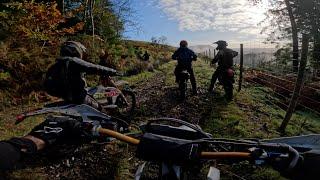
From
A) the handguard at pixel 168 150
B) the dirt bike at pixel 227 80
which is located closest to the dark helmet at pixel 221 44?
the dirt bike at pixel 227 80

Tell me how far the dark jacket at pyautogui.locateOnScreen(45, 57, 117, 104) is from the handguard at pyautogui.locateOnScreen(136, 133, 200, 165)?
4286 mm

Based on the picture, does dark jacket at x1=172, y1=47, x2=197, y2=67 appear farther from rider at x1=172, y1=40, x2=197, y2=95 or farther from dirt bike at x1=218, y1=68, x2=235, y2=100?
dirt bike at x1=218, y1=68, x2=235, y2=100


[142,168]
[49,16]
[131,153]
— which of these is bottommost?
[131,153]

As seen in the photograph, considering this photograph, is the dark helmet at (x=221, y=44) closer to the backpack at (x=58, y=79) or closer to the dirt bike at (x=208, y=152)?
the backpack at (x=58, y=79)

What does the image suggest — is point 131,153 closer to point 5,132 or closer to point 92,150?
point 92,150

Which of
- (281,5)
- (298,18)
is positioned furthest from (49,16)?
(281,5)

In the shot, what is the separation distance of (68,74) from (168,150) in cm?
488

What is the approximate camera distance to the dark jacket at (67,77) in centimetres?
711

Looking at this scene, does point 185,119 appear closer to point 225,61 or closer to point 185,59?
point 185,59

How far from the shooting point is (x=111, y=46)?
25.8 m

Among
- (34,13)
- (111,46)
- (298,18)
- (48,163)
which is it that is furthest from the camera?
(298,18)

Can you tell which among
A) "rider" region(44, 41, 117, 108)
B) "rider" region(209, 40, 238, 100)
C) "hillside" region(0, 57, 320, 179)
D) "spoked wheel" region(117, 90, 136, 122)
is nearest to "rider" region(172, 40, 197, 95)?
"hillside" region(0, 57, 320, 179)

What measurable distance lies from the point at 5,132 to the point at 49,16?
11.0 m

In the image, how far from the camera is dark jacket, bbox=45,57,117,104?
711 cm
